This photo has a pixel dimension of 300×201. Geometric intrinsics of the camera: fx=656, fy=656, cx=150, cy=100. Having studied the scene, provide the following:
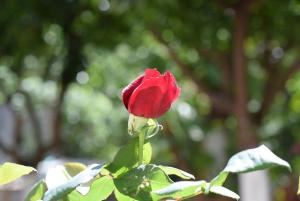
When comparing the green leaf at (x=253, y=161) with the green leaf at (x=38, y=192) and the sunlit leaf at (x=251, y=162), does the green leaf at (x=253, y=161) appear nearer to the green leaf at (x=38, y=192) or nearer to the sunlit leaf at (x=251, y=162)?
the sunlit leaf at (x=251, y=162)

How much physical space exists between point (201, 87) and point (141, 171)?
13.1ft

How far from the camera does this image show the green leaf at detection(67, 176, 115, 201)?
0.70 metres

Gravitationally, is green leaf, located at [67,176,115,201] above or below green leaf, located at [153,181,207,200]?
below

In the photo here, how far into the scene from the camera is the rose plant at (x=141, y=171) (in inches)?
24.9

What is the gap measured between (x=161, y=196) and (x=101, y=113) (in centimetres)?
976

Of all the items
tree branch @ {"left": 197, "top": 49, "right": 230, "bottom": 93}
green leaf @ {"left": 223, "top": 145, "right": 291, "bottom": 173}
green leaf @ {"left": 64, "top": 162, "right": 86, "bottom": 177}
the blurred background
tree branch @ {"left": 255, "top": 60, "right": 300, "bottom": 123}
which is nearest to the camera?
green leaf @ {"left": 223, "top": 145, "right": 291, "bottom": 173}

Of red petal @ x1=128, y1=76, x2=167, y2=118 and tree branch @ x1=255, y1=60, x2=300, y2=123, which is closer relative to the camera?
red petal @ x1=128, y1=76, x2=167, y2=118

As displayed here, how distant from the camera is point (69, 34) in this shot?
12.7 ft

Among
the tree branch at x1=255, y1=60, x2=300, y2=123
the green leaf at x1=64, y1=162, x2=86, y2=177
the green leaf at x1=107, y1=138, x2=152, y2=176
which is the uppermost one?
the green leaf at x1=107, y1=138, x2=152, y2=176

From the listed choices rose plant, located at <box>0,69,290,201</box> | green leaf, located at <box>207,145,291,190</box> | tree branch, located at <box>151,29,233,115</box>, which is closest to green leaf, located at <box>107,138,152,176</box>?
rose plant, located at <box>0,69,290,201</box>

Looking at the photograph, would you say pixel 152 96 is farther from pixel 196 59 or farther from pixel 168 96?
pixel 196 59

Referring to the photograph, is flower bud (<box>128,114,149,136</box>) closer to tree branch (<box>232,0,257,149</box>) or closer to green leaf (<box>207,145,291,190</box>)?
green leaf (<box>207,145,291,190</box>)

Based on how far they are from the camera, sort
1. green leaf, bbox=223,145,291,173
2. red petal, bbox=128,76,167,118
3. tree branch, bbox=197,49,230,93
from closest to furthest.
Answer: green leaf, bbox=223,145,291,173 → red petal, bbox=128,76,167,118 → tree branch, bbox=197,49,230,93

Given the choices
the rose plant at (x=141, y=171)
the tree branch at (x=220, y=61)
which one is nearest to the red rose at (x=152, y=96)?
the rose plant at (x=141, y=171)
